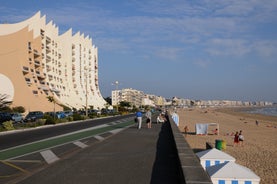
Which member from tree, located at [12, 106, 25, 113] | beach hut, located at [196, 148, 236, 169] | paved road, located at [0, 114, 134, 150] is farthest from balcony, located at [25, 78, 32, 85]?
beach hut, located at [196, 148, 236, 169]

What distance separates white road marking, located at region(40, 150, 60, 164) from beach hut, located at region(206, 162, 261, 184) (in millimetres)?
5961

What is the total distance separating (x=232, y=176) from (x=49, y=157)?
7305 millimetres

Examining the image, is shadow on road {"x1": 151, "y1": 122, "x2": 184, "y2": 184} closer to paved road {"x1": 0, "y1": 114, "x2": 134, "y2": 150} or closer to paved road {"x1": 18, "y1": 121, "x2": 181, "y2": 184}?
paved road {"x1": 18, "y1": 121, "x2": 181, "y2": 184}

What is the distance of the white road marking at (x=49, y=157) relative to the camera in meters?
10.7

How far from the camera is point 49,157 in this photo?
11.5m

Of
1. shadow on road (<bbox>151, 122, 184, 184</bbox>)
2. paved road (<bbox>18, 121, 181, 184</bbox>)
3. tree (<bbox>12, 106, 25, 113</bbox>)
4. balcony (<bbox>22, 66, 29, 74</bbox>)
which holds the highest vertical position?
balcony (<bbox>22, 66, 29, 74</bbox>)

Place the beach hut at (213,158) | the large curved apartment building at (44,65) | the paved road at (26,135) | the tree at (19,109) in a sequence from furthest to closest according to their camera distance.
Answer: the large curved apartment building at (44,65)
the tree at (19,109)
the paved road at (26,135)
the beach hut at (213,158)

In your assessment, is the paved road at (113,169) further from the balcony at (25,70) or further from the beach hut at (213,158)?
the balcony at (25,70)

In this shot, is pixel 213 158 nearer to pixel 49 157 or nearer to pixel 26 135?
pixel 49 157

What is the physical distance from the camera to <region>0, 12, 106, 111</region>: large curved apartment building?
198ft

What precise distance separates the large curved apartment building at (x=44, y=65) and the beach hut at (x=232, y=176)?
4822 centimetres

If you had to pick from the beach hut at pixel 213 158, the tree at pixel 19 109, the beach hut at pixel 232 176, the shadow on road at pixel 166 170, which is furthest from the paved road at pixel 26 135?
the tree at pixel 19 109

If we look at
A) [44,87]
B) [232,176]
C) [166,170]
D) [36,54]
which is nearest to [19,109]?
[44,87]

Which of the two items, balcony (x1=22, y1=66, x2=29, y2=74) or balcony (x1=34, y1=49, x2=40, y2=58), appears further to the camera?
balcony (x1=34, y1=49, x2=40, y2=58)
